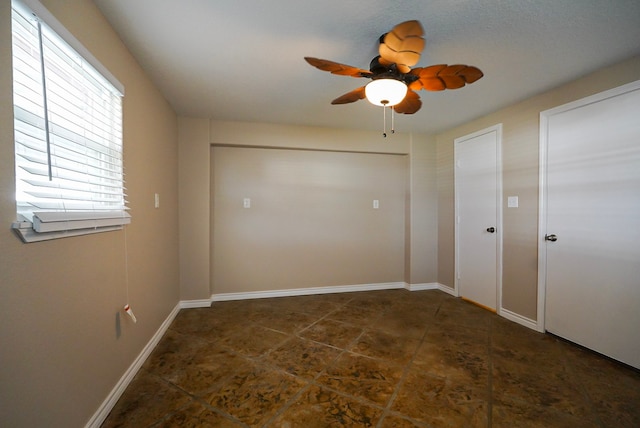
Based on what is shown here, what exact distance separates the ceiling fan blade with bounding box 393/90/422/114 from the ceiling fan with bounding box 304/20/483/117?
1 centimetres

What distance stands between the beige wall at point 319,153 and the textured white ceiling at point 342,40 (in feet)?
2.14

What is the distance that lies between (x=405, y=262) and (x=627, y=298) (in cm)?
225

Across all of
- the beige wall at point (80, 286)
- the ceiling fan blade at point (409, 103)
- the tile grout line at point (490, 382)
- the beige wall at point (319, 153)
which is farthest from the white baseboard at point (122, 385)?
the ceiling fan blade at point (409, 103)

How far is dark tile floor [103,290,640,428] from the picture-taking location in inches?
57.3

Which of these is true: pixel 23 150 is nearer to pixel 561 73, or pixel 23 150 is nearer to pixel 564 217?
pixel 561 73

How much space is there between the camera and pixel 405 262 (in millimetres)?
3904

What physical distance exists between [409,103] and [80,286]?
2424 millimetres

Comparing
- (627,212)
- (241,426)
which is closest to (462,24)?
(627,212)

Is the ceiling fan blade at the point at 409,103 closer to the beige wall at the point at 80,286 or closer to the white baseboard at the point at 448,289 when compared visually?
the beige wall at the point at 80,286

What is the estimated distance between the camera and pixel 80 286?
1.26 meters

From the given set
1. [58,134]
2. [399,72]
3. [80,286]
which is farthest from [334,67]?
[80,286]

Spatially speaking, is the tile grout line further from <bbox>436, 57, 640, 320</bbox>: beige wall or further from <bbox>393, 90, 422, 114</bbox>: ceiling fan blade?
<bbox>393, 90, 422, 114</bbox>: ceiling fan blade

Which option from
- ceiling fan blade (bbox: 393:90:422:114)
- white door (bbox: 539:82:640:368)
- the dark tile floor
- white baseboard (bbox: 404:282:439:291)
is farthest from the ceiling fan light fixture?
white baseboard (bbox: 404:282:439:291)

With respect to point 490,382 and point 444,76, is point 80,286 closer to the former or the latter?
point 444,76
